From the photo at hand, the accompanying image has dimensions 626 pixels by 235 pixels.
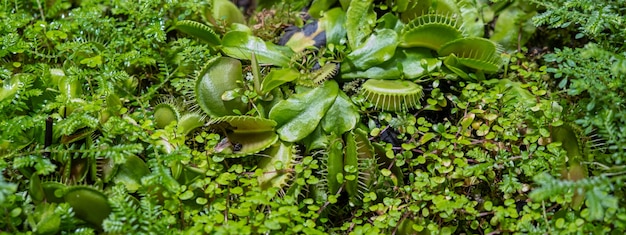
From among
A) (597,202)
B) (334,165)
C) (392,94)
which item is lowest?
(334,165)

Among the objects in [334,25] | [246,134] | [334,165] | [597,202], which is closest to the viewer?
[597,202]

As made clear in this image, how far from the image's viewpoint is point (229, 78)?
1.81 m

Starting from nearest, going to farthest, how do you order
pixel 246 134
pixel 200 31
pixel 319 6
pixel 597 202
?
pixel 597 202 → pixel 246 134 → pixel 200 31 → pixel 319 6

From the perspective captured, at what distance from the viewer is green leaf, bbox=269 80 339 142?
1.74 metres

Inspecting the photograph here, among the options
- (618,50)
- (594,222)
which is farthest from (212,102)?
(618,50)

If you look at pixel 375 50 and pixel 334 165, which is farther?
pixel 375 50

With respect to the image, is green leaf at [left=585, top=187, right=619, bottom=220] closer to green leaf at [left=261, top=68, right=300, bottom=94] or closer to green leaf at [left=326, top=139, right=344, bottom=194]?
green leaf at [left=326, top=139, right=344, bottom=194]

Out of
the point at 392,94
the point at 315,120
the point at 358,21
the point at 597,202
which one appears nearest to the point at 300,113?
the point at 315,120

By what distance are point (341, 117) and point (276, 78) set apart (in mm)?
244

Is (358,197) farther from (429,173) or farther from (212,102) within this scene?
(212,102)

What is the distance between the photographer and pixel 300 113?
1770mm

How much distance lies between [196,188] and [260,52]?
61cm

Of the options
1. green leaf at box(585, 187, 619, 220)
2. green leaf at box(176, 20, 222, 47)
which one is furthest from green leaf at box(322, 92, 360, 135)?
green leaf at box(585, 187, 619, 220)

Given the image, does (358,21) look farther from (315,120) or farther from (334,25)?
(315,120)
